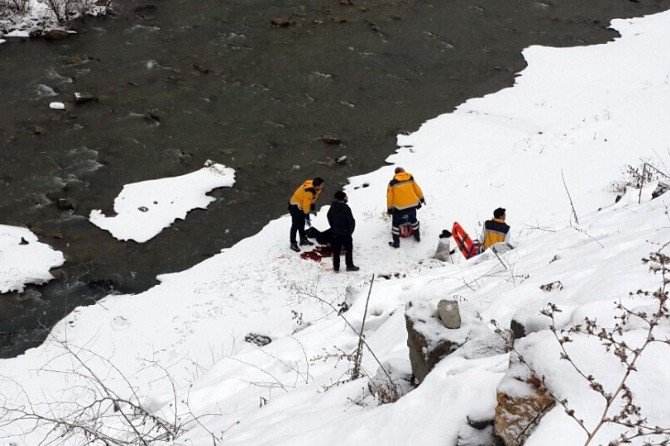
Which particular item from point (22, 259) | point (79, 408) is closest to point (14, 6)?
point (22, 259)

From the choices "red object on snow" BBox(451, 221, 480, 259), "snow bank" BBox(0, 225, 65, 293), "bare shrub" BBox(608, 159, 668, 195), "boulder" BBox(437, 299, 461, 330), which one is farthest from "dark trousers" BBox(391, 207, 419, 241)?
"boulder" BBox(437, 299, 461, 330)

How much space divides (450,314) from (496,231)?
5.72 m

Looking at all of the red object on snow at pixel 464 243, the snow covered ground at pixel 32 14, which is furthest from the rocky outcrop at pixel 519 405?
the snow covered ground at pixel 32 14

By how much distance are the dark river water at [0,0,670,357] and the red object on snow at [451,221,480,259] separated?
10.7ft

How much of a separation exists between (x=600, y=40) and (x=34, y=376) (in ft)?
62.8

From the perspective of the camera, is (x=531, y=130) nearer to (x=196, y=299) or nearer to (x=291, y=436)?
(x=196, y=299)

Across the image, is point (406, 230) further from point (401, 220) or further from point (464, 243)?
point (464, 243)

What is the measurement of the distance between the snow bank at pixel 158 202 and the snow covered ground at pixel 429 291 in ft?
5.14

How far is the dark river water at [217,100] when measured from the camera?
11.2 meters

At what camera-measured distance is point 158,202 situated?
12133 mm

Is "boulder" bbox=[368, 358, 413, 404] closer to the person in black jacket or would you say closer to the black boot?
the person in black jacket

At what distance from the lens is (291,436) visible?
12.7ft

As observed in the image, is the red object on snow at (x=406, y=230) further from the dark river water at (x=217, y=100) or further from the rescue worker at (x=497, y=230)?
the dark river water at (x=217, y=100)

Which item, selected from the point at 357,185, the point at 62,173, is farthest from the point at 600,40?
the point at 62,173
